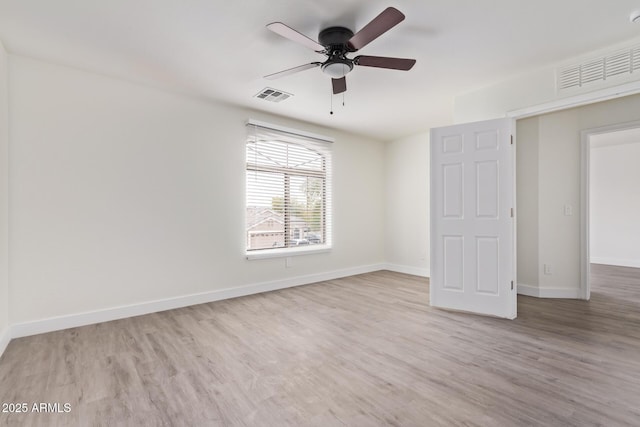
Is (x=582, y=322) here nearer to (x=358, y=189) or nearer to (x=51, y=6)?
(x=358, y=189)

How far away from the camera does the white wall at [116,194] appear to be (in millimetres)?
2902

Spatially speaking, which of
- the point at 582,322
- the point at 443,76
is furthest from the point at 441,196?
the point at 582,322

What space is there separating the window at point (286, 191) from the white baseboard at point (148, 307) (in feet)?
1.56

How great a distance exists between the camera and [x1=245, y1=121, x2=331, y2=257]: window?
14.6ft

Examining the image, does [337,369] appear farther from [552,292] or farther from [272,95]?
[552,292]

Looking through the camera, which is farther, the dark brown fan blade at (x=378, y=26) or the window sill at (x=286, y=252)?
the window sill at (x=286, y=252)

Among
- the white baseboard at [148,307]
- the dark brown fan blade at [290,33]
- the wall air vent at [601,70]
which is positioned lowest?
the white baseboard at [148,307]

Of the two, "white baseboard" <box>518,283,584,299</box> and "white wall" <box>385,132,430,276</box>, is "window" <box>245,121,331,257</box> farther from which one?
"white baseboard" <box>518,283,584,299</box>

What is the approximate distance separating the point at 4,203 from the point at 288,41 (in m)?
2.89

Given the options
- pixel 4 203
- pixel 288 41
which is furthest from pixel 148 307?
pixel 288 41

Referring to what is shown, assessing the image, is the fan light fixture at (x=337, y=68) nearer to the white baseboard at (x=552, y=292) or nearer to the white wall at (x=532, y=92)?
the white wall at (x=532, y=92)

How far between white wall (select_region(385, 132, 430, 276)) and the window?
1521 millimetres

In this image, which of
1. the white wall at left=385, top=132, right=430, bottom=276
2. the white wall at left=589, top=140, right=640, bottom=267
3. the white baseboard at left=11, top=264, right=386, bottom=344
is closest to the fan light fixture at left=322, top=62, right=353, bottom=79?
the white baseboard at left=11, top=264, right=386, bottom=344

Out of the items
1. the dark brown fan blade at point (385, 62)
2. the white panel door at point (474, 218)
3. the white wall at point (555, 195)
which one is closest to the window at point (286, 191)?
the white panel door at point (474, 218)
